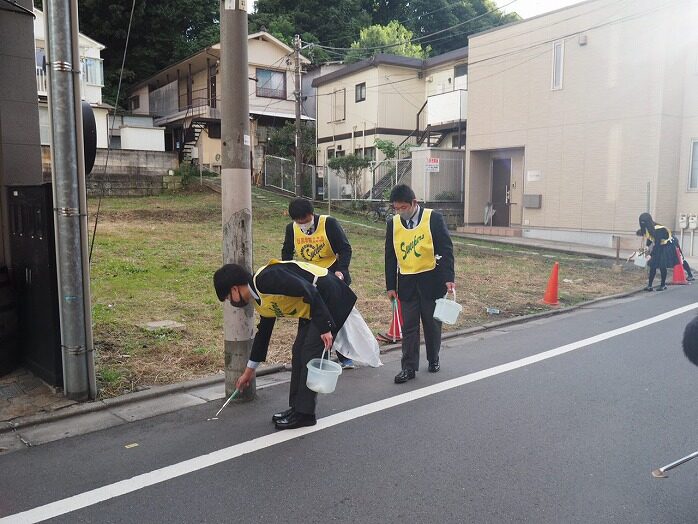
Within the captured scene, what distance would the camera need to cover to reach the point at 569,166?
64.3ft

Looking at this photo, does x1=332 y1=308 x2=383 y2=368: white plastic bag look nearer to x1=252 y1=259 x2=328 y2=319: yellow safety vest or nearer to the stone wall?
x1=252 y1=259 x2=328 y2=319: yellow safety vest

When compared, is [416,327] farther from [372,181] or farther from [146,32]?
[146,32]

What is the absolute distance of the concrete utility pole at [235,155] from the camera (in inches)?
191

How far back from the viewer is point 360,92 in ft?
94.7

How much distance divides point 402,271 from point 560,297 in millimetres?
5704

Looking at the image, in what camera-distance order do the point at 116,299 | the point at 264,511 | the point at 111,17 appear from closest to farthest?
the point at 264,511 < the point at 116,299 < the point at 111,17

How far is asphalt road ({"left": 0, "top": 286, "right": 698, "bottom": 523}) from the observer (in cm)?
334

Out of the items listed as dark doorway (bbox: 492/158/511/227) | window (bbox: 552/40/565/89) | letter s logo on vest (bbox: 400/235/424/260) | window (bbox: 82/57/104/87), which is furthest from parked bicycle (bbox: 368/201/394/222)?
letter s logo on vest (bbox: 400/235/424/260)

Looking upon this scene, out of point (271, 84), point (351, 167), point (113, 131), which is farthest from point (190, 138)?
point (351, 167)

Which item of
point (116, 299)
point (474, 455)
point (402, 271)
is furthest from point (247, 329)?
point (116, 299)

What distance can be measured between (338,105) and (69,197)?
26807 mm

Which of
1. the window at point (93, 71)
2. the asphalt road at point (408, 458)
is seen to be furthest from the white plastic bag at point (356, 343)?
the window at point (93, 71)

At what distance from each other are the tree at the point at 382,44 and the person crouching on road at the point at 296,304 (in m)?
33.0

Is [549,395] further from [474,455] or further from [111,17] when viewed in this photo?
[111,17]
